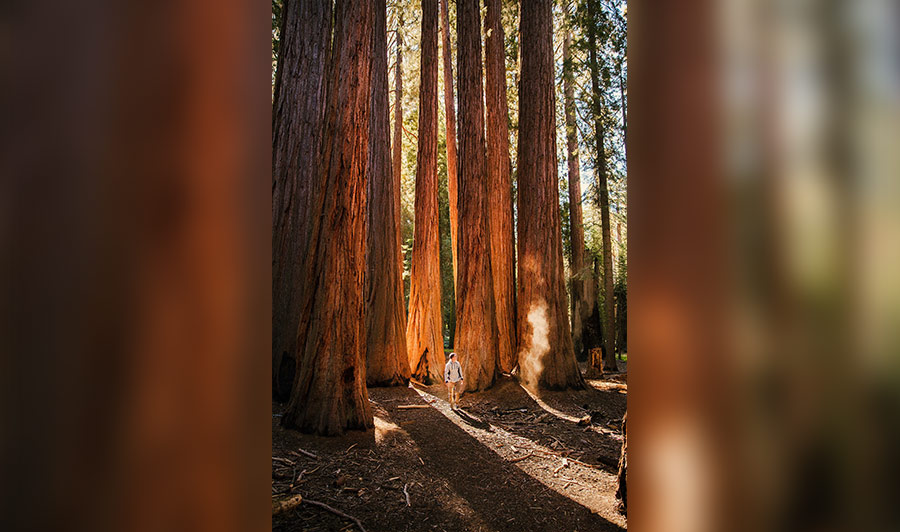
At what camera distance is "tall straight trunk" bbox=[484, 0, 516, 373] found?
11.1 m

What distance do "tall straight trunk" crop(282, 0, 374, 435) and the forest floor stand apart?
43cm

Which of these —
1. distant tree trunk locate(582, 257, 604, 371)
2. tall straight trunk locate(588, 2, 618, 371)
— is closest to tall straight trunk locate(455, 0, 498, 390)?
tall straight trunk locate(588, 2, 618, 371)

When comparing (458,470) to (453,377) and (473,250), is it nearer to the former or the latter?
(453,377)

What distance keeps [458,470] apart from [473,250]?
4749mm

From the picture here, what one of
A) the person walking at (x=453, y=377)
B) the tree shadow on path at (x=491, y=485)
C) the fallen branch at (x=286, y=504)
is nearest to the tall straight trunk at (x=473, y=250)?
the person walking at (x=453, y=377)

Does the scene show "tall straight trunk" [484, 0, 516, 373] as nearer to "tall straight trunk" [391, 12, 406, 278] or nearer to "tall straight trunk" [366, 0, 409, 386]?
"tall straight trunk" [366, 0, 409, 386]

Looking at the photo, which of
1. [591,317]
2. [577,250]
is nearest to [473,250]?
[577,250]

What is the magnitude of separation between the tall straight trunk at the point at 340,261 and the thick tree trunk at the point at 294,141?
1959 millimetres

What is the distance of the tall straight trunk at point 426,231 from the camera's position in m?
11.8
